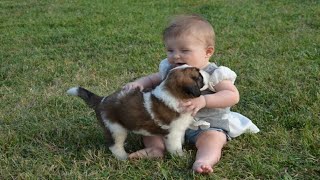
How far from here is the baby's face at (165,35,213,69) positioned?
11.5 feet

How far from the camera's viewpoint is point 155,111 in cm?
320

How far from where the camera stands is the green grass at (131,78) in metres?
3.29

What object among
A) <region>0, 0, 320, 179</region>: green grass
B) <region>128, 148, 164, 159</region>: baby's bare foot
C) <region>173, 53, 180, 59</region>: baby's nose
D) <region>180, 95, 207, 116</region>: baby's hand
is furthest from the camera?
<region>173, 53, 180, 59</region>: baby's nose

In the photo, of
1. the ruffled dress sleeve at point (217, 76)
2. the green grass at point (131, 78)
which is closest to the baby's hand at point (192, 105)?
the ruffled dress sleeve at point (217, 76)

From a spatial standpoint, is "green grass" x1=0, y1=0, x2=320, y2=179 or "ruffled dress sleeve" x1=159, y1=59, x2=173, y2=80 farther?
"ruffled dress sleeve" x1=159, y1=59, x2=173, y2=80

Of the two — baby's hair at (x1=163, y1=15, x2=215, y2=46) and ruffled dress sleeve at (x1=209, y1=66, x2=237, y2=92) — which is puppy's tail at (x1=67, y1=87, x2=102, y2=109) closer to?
baby's hair at (x1=163, y1=15, x2=215, y2=46)

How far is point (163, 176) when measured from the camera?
3.13m

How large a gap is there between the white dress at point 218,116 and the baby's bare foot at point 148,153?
31cm

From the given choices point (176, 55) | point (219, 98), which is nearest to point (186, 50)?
point (176, 55)

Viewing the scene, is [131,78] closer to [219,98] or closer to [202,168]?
[219,98]

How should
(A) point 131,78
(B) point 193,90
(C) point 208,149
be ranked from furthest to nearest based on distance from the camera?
(A) point 131,78
(C) point 208,149
(B) point 193,90

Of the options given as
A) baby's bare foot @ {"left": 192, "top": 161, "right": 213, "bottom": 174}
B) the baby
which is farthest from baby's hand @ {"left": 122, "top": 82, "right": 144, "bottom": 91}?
baby's bare foot @ {"left": 192, "top": 161, "right": 213, "bottom": 174}

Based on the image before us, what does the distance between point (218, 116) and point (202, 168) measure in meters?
0.65

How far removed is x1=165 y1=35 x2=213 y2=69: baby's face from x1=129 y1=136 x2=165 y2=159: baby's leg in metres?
0.56
